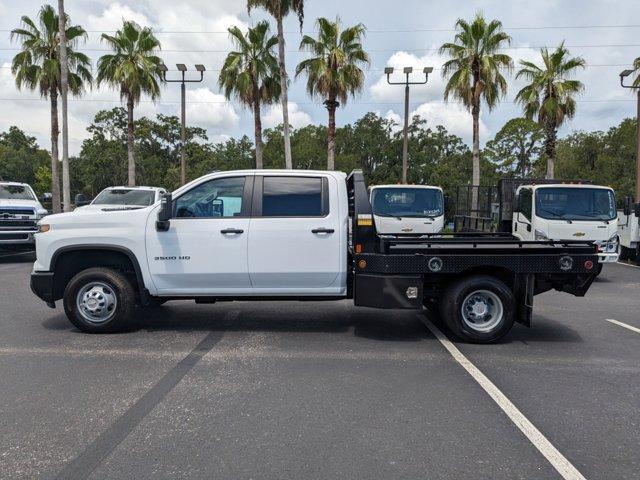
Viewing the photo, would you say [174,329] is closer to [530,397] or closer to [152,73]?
[530,397]

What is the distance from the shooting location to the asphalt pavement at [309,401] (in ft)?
11.5

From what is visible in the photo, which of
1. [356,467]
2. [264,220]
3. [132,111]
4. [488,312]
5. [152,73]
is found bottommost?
[356,467]

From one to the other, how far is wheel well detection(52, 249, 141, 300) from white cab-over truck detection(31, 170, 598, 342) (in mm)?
19

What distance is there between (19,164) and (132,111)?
57093 mm

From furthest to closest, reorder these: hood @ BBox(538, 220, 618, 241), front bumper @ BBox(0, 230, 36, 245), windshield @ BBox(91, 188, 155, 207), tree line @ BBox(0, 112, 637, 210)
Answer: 1. tree line @ BBox(0, 112, 637, 210)
2. front bumper @ BBox(0, 230, 36, 245)
3. windshield @ BBox(91, 188, 155, 207)
4. hood @ BBox(538, 220, 618, 241)

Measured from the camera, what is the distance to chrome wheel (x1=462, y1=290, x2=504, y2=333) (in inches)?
252

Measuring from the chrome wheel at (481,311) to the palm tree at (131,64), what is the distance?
2367 cm

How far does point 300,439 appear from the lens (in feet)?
12.6

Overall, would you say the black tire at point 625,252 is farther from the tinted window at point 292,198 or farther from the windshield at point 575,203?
the tinted window at point 292,198

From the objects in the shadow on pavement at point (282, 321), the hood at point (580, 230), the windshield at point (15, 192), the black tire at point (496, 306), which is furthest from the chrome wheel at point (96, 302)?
the windshield at point (15, 192)

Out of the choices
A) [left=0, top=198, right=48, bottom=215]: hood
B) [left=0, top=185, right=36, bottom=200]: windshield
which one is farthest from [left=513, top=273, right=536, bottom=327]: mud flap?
[left=0, top=185, right=36, bottom=200]: windshield

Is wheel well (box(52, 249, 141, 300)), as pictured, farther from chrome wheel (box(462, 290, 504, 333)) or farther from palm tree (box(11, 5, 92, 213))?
palm tree (box(11, 5, 92, 213))

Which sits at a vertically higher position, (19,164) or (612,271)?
(19,164)

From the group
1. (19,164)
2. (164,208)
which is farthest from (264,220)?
(19,164)
